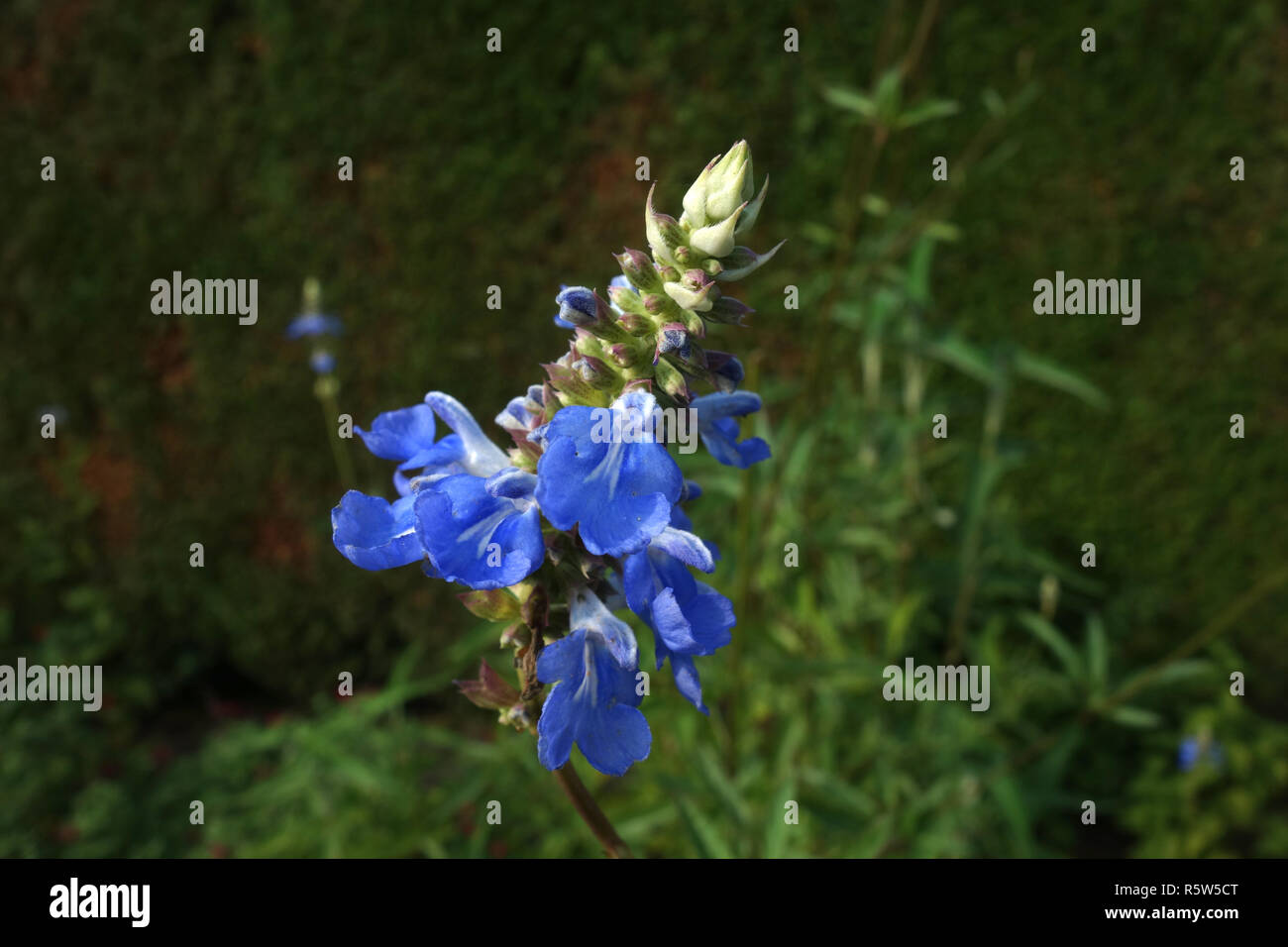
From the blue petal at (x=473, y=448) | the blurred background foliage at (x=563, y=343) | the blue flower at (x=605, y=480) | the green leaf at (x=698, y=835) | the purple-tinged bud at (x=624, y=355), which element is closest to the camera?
the blue flower at (x=605, y=480)

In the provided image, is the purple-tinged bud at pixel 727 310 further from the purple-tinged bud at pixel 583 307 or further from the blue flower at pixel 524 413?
the blue flower at pixel 524 413

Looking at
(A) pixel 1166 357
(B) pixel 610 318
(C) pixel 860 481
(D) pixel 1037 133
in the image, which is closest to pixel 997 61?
(D) pixel 1037 133

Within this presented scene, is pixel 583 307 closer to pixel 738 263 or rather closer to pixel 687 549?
pixel 738 263

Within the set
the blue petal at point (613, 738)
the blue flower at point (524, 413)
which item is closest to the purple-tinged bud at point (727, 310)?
the blue flower at point (524, 413)

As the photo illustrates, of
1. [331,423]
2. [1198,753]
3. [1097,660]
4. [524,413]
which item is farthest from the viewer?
[331,423]

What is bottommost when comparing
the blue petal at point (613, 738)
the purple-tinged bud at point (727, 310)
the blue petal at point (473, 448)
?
the blue petal at point (613, 738)

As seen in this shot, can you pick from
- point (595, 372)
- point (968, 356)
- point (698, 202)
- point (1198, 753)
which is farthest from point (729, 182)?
point (1198, 753)

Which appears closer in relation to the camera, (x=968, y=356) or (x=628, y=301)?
(x=628, y=301)

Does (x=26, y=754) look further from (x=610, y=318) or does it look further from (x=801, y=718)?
(x=610, y=318)
